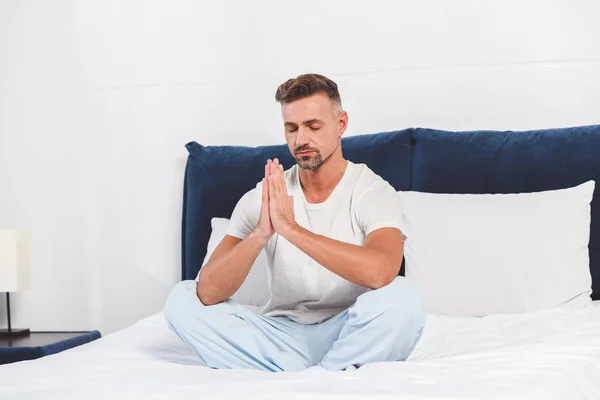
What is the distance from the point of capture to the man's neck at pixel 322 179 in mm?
2608

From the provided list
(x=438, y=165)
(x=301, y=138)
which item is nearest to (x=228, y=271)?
(x=301, y=138)

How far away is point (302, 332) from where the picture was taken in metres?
2.39

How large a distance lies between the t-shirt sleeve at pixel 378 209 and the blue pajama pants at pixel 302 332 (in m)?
0.22

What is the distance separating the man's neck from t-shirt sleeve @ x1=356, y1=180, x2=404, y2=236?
0.46 ft

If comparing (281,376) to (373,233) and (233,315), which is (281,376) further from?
(373,233)

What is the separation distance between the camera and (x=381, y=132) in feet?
11.6

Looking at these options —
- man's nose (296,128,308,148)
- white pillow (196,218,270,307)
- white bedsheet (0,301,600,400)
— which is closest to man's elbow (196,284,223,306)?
white bedsheet (0,301,600,400)

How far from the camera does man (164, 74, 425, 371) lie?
7.08 ft

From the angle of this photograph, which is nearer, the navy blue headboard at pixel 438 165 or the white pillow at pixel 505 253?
the white pillow at pixel 505 253

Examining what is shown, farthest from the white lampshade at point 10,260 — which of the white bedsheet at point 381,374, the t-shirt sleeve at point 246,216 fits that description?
the t-shirt sleeve at point 246,216

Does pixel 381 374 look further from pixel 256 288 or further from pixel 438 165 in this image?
pixel 438 165

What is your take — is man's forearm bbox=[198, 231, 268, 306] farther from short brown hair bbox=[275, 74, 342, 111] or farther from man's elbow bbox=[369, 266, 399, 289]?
short brown hair bbox=[275, 74, 342, 111]

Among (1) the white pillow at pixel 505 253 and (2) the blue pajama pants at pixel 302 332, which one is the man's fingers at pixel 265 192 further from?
(1) the white pillow at pixel 505 253

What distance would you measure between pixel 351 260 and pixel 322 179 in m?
0.46
